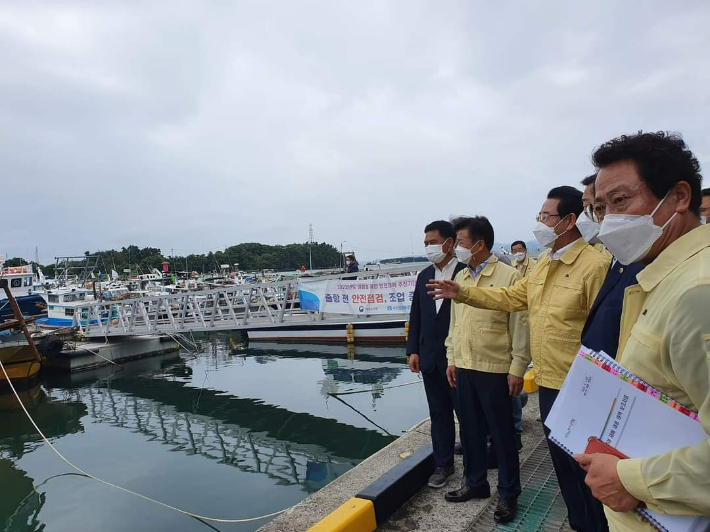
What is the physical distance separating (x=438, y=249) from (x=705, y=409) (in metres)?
2.44

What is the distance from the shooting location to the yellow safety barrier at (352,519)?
2432 millimetres

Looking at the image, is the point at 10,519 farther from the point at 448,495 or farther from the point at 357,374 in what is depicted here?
the point at 357,374

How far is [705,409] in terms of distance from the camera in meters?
0.91

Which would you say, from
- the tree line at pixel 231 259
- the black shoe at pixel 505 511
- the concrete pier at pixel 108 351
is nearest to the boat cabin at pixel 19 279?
the concrete pier at pixel 108 351

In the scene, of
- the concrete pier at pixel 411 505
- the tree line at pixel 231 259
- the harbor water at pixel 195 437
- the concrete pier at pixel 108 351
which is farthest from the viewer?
the tree line at pixel 231 259

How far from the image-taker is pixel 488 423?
2789 mm

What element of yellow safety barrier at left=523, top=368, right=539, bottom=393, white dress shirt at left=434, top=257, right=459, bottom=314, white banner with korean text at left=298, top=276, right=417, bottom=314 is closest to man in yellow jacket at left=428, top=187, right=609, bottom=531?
white dress shirt at left=434, top=257, right=459, bottom=314

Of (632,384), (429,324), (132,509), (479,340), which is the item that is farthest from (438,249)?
(132,509)

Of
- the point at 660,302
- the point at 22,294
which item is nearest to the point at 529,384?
the point at 660,302

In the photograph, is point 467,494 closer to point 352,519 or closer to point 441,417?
point 441,417

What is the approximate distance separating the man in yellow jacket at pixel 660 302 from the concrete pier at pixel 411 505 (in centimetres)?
173

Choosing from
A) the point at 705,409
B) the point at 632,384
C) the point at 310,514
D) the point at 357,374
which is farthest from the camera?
the point at 357,374

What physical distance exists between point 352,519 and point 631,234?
6.76ft

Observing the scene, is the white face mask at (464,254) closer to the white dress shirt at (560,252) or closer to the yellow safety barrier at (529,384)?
the white dress shirt at (560,252)
